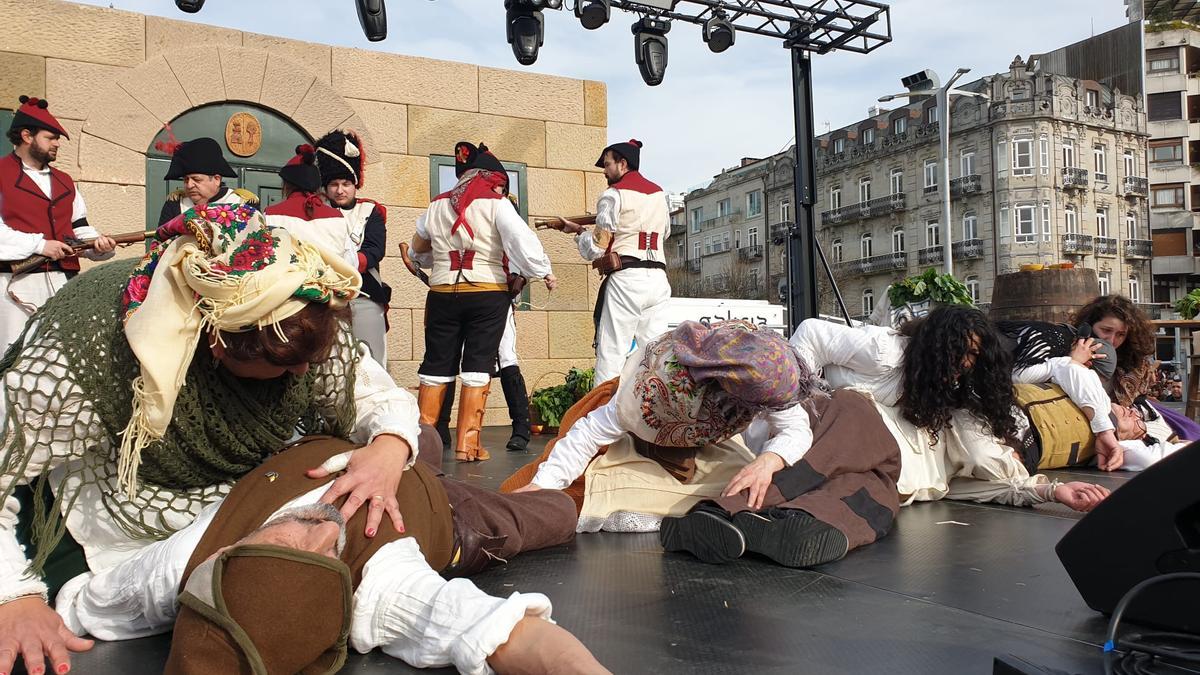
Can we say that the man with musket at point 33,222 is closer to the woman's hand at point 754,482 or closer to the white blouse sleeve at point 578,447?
the white blouse sleeve at point 578,447

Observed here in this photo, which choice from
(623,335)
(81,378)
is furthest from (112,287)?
A: (623,335)

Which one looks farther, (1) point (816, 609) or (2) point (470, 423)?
(2) point (470, 423)

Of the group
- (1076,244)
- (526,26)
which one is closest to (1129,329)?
(526,26)

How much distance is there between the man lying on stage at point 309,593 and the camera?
55.3 inches

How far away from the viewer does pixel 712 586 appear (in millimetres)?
2312

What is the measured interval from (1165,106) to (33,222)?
54254 millimetres

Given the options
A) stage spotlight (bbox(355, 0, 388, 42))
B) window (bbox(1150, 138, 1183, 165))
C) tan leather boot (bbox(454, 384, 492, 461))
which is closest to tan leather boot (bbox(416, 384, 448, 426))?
tan leather boot (bbox(454, 384, 492, 461))

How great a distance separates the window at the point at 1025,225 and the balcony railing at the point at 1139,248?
6494 mm

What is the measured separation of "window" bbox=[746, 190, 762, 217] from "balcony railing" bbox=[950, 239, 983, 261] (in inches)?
482

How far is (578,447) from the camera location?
116 inches

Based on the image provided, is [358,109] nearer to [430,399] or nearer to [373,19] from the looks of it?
[373,19]

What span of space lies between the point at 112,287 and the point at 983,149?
46.0 meters

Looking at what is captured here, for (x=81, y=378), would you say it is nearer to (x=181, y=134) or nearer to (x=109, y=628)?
(x=109, y=628)

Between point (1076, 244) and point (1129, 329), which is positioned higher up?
point (1076, 244)
